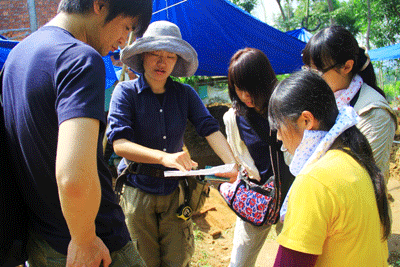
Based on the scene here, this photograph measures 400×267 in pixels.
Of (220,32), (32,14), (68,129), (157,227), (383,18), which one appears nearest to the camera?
(68,129)

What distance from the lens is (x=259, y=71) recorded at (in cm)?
205

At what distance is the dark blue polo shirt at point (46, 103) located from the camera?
955mm

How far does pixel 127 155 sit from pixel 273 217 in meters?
0.95

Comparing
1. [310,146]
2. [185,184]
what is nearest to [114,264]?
[310,146]

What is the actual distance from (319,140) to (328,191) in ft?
0.68

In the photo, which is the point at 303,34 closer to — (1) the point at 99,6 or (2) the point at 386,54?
(2) the point at 386,54

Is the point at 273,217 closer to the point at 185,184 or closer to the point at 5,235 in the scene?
the point at 185,184

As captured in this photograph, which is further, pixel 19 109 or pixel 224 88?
pixel 224 88

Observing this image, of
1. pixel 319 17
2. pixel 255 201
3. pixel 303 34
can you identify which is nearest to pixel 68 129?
pixel 255 201

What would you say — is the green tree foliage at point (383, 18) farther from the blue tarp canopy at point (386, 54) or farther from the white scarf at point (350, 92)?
the white scarf at point (350, 92)

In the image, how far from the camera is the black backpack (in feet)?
3.52

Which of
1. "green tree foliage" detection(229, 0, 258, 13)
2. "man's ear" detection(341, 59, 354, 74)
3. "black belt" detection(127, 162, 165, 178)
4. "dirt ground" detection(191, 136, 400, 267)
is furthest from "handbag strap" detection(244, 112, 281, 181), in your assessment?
"green tree foliage" detection(229, 0, 258, 13)

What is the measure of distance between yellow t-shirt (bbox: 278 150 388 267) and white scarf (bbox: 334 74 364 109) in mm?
961

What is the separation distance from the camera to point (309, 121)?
3.65 feet
